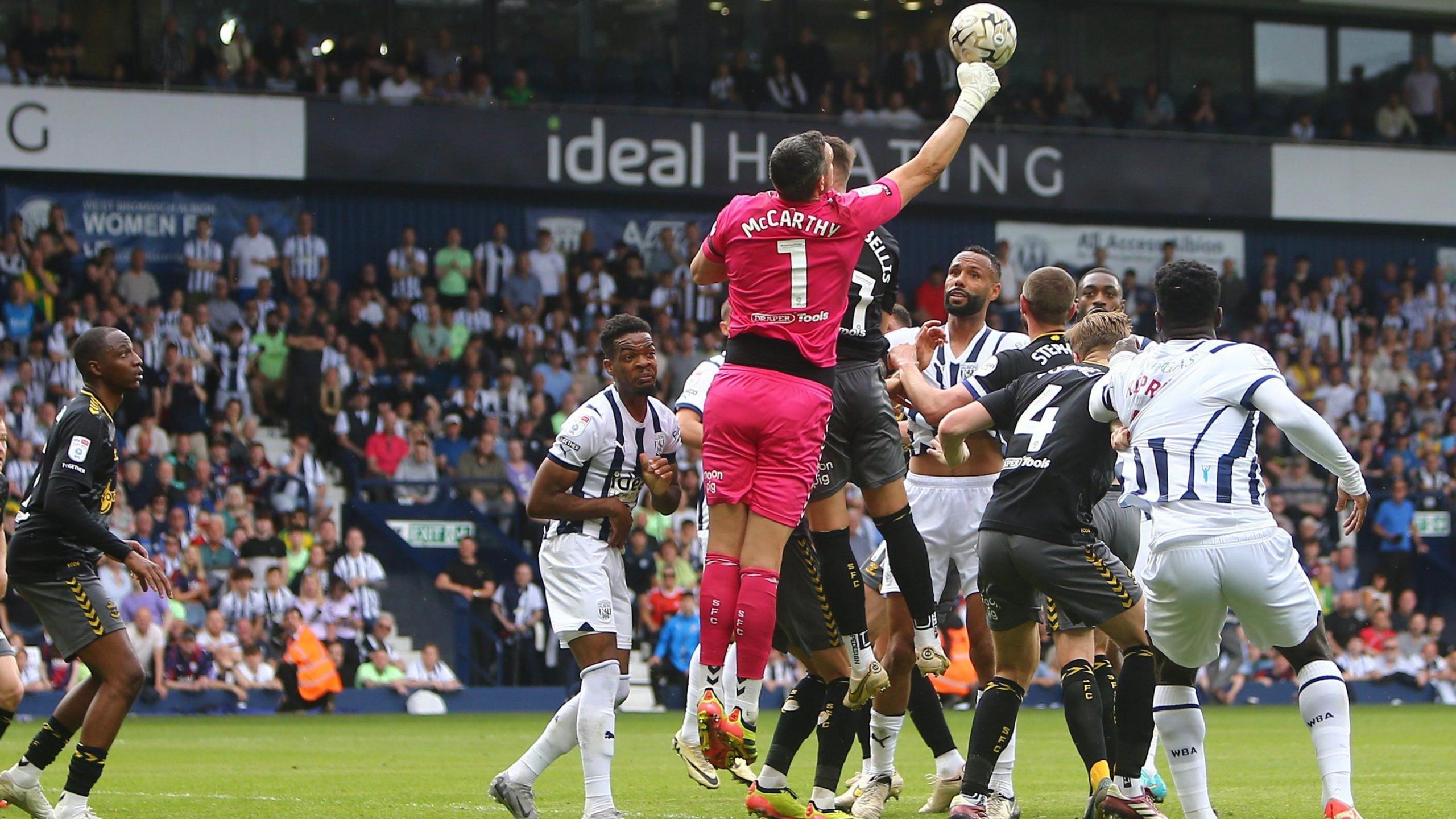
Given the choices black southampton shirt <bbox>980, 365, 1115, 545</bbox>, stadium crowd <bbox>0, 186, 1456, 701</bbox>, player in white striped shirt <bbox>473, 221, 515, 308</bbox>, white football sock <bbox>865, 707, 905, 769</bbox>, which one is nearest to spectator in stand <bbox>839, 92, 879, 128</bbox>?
stadium crowd <bbox>0, 186, 1456, 701</bbox>

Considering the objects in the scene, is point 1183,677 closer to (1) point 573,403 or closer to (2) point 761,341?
(2) point 761,341

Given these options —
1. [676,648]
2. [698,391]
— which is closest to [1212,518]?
[698,391]

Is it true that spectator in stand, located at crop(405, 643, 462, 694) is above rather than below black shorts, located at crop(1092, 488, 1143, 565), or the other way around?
below

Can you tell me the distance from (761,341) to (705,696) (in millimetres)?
1497

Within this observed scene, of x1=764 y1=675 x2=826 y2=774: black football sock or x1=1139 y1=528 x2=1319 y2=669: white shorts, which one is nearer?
x1=1139 y1=528 x2=1319 y2=669: white shorts

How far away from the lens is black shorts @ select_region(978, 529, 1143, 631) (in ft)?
24.5

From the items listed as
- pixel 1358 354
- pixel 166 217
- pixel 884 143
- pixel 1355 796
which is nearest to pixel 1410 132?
pixel 1358 354

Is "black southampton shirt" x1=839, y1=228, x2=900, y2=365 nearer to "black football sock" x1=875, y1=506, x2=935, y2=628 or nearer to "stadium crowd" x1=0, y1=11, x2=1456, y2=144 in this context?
"black football sock" x1=875, y1=506, x2=935, y2=628

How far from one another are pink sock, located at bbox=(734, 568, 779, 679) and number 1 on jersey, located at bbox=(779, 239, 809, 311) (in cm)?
113

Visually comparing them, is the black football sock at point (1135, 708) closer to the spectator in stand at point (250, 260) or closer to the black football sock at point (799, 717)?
the black football sock at point (799, 717)

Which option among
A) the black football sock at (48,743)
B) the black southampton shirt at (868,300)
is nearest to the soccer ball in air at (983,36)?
the black southampton shirt at (868,300)

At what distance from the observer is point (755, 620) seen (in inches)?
280

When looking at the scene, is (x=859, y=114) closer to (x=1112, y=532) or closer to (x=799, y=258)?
(x=1112, y=532)

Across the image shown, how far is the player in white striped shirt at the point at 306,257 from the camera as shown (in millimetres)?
23203
